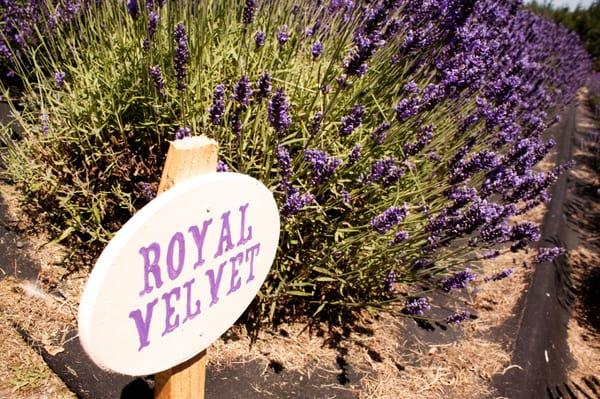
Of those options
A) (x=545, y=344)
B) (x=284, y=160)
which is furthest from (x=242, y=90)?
(x=545, y=344)

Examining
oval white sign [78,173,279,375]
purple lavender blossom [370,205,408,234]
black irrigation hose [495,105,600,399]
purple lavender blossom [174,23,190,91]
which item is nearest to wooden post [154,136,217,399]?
oval white sign [78,173,279,375]

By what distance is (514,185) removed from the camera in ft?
6.76

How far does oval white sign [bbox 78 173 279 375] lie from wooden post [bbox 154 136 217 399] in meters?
0.05

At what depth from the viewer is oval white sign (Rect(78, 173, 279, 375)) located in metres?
0.79

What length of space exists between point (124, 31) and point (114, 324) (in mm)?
1719

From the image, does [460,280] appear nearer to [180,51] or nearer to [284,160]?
[284,160]

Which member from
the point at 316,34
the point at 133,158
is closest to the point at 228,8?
the point at 316,34

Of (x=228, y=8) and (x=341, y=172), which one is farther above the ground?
(x=228, y=8)

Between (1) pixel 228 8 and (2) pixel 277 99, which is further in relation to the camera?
(1) pixel 228 8

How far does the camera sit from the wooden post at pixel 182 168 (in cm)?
91

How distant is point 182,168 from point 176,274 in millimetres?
219

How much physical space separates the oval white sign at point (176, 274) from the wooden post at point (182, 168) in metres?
0.05

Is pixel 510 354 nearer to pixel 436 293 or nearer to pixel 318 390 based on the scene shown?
pixel 436 293

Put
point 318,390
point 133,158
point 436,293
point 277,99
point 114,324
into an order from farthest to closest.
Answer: point 436,293 → point 133,158 → point 318,390 → point 277,99 → point 114,324
